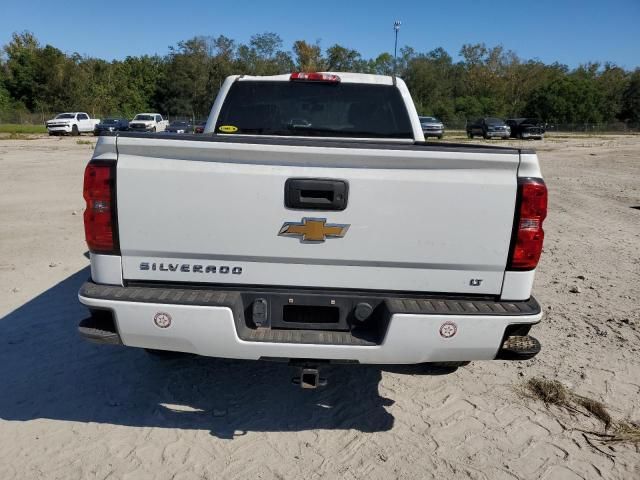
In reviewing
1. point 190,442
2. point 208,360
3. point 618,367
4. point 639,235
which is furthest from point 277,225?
point 639,235

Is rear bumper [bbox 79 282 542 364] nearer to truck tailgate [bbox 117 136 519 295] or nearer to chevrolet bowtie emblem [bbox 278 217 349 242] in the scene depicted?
truck tailgate [bbox 117 136 519 295]

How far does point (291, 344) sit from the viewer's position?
9.02ft

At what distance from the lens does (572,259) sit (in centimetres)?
726

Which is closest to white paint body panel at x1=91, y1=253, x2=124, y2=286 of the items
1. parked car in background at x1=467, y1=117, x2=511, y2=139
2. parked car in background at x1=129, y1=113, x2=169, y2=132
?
parked car in background at x1=129, y1=113, x2=169, y2=132

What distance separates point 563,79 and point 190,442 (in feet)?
272

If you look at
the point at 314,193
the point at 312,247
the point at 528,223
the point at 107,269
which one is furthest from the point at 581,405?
the point at 107,269

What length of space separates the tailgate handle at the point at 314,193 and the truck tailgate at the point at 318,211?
3 centimetres

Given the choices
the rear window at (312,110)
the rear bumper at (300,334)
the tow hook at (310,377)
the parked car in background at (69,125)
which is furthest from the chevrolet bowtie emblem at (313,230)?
the parked car in background at (69,125)

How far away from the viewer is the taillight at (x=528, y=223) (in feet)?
8.85

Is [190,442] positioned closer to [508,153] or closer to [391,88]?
[508,153]

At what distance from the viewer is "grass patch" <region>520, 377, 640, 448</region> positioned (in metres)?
3.26

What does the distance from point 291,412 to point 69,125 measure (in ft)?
146

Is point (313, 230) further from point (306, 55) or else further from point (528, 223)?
point (306, 55)

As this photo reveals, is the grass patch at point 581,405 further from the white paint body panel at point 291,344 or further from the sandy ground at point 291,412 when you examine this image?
the white paint body panel at point 291,344
